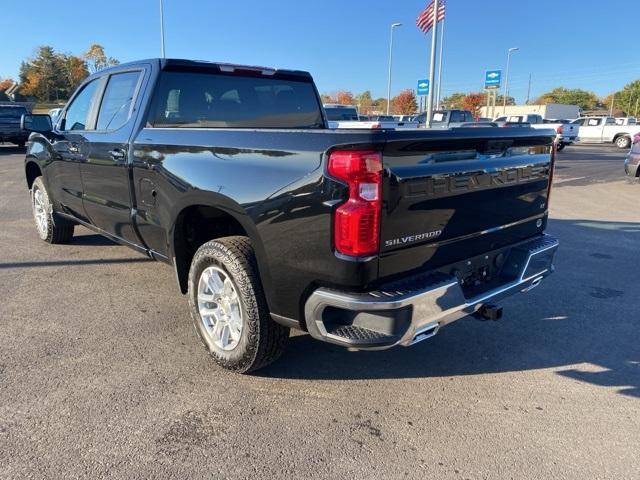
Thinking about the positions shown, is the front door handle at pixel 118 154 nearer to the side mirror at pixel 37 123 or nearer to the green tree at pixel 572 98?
the side mirror at pixel 37 123

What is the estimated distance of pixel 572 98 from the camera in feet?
299

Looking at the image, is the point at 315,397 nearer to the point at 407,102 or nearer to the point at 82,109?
the point at 82,109

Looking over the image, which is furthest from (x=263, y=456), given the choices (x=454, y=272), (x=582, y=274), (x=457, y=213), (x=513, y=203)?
(x=582, y=274)

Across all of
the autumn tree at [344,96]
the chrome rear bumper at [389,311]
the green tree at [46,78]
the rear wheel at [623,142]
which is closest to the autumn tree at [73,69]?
the green tree at [46,78]

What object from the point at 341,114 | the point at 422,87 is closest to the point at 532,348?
the point at 341,114

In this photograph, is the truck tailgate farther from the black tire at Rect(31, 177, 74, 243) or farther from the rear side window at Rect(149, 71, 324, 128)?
the black tire at Rect(31, 177, 74, 243)

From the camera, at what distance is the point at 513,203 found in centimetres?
330

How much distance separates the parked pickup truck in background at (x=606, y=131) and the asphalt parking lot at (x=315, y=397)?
32.0 meters

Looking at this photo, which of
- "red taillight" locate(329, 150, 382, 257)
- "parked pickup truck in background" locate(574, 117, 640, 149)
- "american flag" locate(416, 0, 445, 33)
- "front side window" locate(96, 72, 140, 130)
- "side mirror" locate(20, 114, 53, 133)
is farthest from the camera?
"parked pickup truck in background" locate(574, 117, 640, 149)

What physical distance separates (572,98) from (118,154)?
101579mm

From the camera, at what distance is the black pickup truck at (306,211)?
246cm

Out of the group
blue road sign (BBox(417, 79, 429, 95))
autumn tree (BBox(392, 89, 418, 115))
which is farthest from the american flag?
autumn tree (BBox(392, 89, 418, 115))

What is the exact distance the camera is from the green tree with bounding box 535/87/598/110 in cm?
9156

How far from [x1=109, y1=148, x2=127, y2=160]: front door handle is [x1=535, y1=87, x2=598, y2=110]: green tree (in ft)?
319
